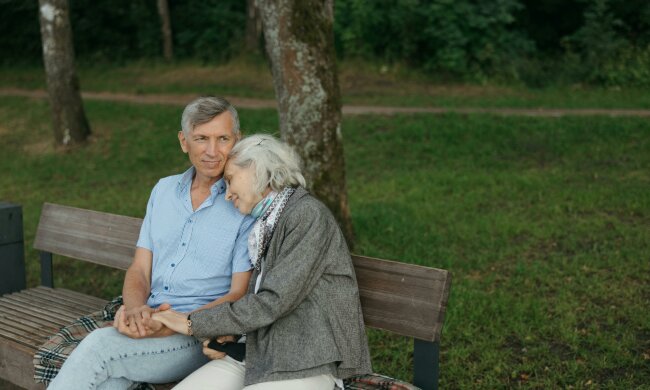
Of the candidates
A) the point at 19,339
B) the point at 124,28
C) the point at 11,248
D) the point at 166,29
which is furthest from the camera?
the point at 124,28

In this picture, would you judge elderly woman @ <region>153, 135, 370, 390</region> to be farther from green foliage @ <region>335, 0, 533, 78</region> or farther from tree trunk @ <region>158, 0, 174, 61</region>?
tree trunk @ <region>158, 0, 174, 61</region>

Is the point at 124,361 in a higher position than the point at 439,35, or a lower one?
lower

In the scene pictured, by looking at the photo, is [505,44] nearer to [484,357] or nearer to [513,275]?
[513,275]

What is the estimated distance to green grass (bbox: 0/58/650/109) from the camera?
14633 millimetres

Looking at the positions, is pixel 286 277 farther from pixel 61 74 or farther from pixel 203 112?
pixel 61 74

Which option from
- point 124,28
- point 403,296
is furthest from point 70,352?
point 124,28

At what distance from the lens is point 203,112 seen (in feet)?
11.3

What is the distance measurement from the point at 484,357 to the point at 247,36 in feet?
64.8

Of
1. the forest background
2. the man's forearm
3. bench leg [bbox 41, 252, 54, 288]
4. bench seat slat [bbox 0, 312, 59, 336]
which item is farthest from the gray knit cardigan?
the forest background

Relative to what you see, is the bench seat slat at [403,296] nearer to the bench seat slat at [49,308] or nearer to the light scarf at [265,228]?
the light scarf at [265,228]

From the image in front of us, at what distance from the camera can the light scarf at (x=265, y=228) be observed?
304cm

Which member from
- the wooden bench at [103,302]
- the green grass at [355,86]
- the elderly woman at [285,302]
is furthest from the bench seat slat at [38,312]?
the green grass at [355,86]

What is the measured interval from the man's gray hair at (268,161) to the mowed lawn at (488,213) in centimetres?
188

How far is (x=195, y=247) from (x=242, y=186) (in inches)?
18.7
